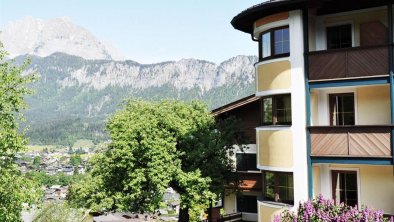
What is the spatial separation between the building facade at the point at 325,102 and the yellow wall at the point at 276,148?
0.13 feet

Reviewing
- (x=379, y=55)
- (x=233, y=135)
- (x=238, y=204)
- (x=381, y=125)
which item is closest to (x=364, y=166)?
(x=381, y=125)

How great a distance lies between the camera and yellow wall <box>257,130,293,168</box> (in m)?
18.1

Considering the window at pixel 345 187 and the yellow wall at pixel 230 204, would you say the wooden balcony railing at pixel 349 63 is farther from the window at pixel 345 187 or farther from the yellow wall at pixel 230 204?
the yellow wall at pixel 230 204

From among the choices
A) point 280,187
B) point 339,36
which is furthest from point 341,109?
point 280,187

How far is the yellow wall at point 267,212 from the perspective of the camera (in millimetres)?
18378

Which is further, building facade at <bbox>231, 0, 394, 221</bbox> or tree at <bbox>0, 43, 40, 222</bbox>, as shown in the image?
tree at <bbox>0, 43, 40, 222</bbox>

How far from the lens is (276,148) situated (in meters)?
18.5

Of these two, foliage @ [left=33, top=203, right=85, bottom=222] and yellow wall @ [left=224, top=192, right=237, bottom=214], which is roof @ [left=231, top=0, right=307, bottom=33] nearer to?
yellow wall @ [left=224, top=192, right=237, bottom=214]

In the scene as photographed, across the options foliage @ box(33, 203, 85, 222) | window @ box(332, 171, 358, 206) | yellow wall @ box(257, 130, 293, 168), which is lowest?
foliage @ box(33, 203, 85, 222)

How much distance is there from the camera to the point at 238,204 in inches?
1167

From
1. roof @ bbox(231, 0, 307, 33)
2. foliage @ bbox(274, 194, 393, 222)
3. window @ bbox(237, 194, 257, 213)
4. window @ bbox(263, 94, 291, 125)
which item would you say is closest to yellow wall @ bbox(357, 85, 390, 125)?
window @ bbox(263, 94, 291, 125)

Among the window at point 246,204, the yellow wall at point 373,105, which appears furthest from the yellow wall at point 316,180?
the window at point 246,204

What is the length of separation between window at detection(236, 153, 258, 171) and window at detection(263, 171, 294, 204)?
9.07 metres

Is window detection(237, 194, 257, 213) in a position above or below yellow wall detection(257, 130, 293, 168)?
below
